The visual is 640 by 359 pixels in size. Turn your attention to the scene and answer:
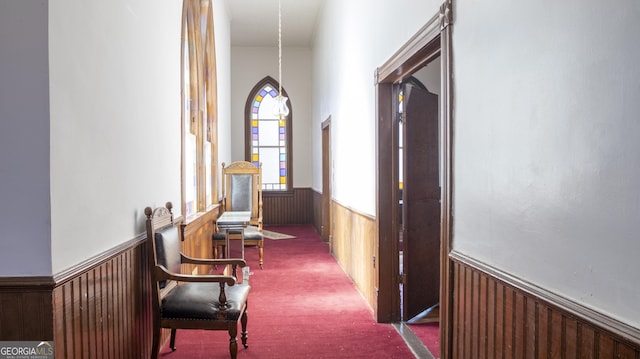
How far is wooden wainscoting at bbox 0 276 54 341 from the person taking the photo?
5.78 ft

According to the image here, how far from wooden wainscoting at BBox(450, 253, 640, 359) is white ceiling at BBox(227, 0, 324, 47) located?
6.66m

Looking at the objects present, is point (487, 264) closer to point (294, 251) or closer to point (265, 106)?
point (294, 251)

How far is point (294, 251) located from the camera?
290 inches

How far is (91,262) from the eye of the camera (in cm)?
211

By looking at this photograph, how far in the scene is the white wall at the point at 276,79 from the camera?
10.5 meters

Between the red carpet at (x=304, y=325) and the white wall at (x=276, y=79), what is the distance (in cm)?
501

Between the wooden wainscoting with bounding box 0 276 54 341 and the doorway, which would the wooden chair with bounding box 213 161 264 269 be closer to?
the doorway

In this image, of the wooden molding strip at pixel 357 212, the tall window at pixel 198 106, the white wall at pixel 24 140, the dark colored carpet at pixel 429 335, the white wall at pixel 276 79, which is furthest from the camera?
the white wall at pixel 276 79

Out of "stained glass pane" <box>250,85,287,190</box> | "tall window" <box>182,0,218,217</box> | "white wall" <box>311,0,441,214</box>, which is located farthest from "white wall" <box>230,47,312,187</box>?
"tall window" <box>182,0,218,217</box>

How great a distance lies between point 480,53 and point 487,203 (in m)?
0.68

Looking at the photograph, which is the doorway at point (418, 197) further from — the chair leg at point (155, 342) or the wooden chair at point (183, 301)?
the chair leg at point (155, 342)

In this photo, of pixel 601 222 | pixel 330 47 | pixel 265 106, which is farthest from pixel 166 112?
pixel 265 106

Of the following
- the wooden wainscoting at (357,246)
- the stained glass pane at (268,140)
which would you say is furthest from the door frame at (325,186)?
the stained glass pane at (268,140)

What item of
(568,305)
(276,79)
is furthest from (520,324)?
(276,79)
